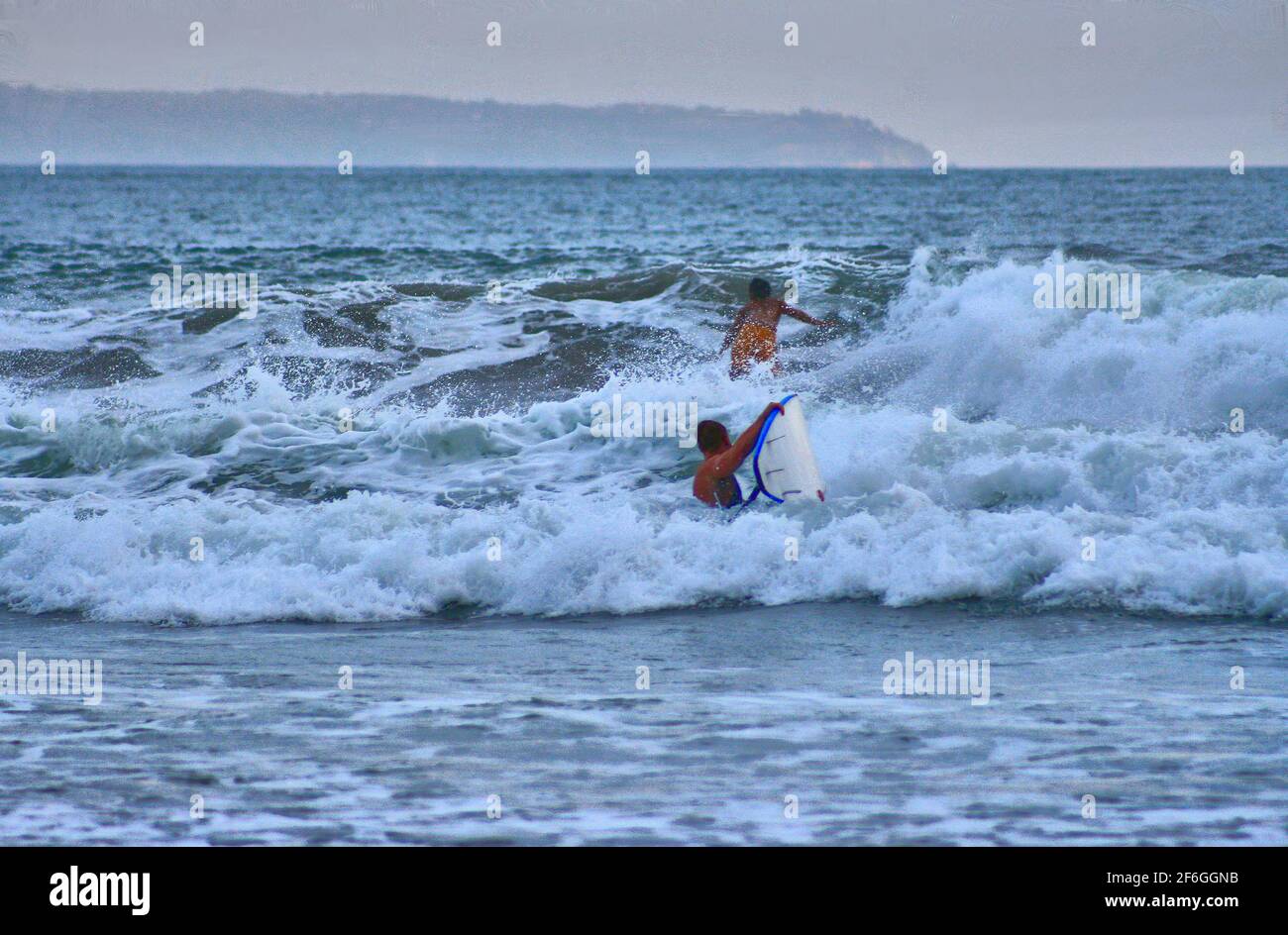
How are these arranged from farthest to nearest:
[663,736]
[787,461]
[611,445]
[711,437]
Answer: [611,445], [711,437], [787,461], [663,736]

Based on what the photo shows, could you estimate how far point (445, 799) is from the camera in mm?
Result: 4891

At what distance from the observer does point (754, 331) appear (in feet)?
43.5

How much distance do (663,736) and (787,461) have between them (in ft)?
12.2

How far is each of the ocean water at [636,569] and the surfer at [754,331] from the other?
0.54 m

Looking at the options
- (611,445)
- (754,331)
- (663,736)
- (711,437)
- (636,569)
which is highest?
(754,331)

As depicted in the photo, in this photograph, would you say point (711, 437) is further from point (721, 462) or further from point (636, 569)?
point (636, 569)

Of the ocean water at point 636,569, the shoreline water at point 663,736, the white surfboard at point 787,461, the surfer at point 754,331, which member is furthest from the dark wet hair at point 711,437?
the surfer at point 754,331

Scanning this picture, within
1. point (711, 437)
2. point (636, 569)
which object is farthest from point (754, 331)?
point (636, 569)

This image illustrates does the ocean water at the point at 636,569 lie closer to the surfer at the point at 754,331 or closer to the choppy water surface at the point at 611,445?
the choppy water surface at the point at 611,445

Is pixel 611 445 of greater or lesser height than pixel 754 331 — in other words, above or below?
below

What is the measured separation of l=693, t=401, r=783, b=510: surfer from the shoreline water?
157 cm

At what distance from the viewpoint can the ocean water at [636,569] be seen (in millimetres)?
4992

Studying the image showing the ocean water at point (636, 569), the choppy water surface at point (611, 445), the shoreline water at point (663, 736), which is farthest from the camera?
the choppy water surface at point (611, 445)
